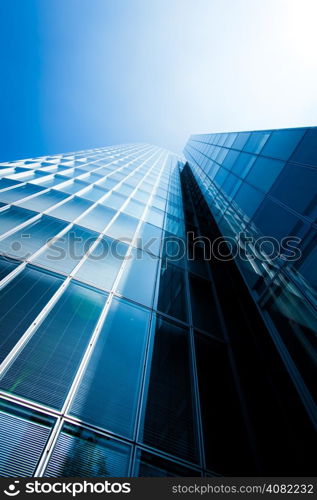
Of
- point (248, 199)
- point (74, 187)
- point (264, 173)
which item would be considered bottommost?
point (74, 187)

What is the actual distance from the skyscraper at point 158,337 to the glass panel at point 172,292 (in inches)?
2.1

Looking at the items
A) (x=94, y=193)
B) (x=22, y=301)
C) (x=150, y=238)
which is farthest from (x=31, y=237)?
(x=94, y=193)

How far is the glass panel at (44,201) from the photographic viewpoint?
8759mm

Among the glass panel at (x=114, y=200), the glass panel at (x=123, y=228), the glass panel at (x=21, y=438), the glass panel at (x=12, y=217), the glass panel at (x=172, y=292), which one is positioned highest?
the glass panel at (x=114, y=200)

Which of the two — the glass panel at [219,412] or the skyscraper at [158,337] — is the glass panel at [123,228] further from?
the glass panel at [219,412]

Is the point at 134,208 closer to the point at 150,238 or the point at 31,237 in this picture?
the point at 150,238

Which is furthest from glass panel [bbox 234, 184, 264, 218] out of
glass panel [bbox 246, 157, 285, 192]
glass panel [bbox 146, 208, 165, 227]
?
glass panel [bbox 146, 208, 165, 227]

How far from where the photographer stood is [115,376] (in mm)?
4391

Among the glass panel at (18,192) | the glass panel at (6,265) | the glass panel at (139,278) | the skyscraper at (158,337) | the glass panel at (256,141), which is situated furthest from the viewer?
the glass panel at (256,141)

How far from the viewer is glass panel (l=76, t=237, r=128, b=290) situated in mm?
6406

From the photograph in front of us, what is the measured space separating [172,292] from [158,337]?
84.5 inches

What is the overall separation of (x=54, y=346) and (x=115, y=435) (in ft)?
6.21

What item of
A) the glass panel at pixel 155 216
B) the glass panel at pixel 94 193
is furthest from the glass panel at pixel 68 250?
the glass panel at pixel 155 216

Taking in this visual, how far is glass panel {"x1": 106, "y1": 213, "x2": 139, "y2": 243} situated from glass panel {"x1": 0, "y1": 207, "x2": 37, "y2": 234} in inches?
116
